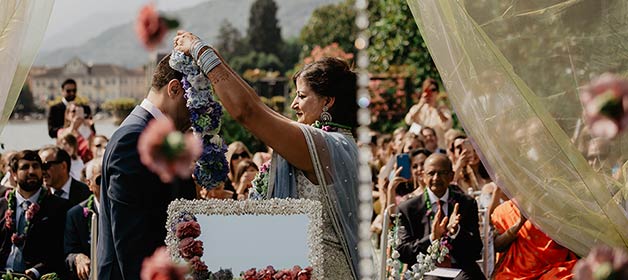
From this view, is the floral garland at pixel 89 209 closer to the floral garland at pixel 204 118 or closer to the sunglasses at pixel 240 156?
the sunglasses at pixel 240 156

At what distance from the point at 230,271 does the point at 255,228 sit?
191 mm

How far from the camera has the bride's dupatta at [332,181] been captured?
4.68 metres

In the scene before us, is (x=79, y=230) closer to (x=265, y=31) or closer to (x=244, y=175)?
(x=244, y=175)

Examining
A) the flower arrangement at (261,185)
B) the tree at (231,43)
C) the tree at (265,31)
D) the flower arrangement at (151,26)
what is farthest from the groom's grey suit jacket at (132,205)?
the tree at (265,31)

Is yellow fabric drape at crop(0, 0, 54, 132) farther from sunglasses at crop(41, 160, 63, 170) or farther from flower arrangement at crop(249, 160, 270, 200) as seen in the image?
sunglasses at crop(41, 160, 63, 170)

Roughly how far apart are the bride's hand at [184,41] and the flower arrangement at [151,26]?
502 mm

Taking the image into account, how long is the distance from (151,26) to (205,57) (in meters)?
Answer: 0.50

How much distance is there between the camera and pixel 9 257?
8.27m

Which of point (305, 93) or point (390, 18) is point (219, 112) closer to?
point (305, 93)

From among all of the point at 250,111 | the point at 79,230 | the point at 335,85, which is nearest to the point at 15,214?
the point at 79,230

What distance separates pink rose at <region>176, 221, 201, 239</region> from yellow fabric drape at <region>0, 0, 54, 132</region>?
1.24m

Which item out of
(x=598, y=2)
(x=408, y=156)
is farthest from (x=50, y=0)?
(x=408, y=156)

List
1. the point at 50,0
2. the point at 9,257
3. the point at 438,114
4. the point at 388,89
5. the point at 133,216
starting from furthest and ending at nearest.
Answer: the point at 388,89 → the point at 438,114 → the point at 9,257 → the point at 50,0 → the point at 133,216

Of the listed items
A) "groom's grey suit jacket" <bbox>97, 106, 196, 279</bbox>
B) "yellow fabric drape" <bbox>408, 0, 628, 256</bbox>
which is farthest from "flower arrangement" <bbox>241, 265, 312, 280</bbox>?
"yellow fabric drape" <bbox>408, 0, 628, 256</bbox>
